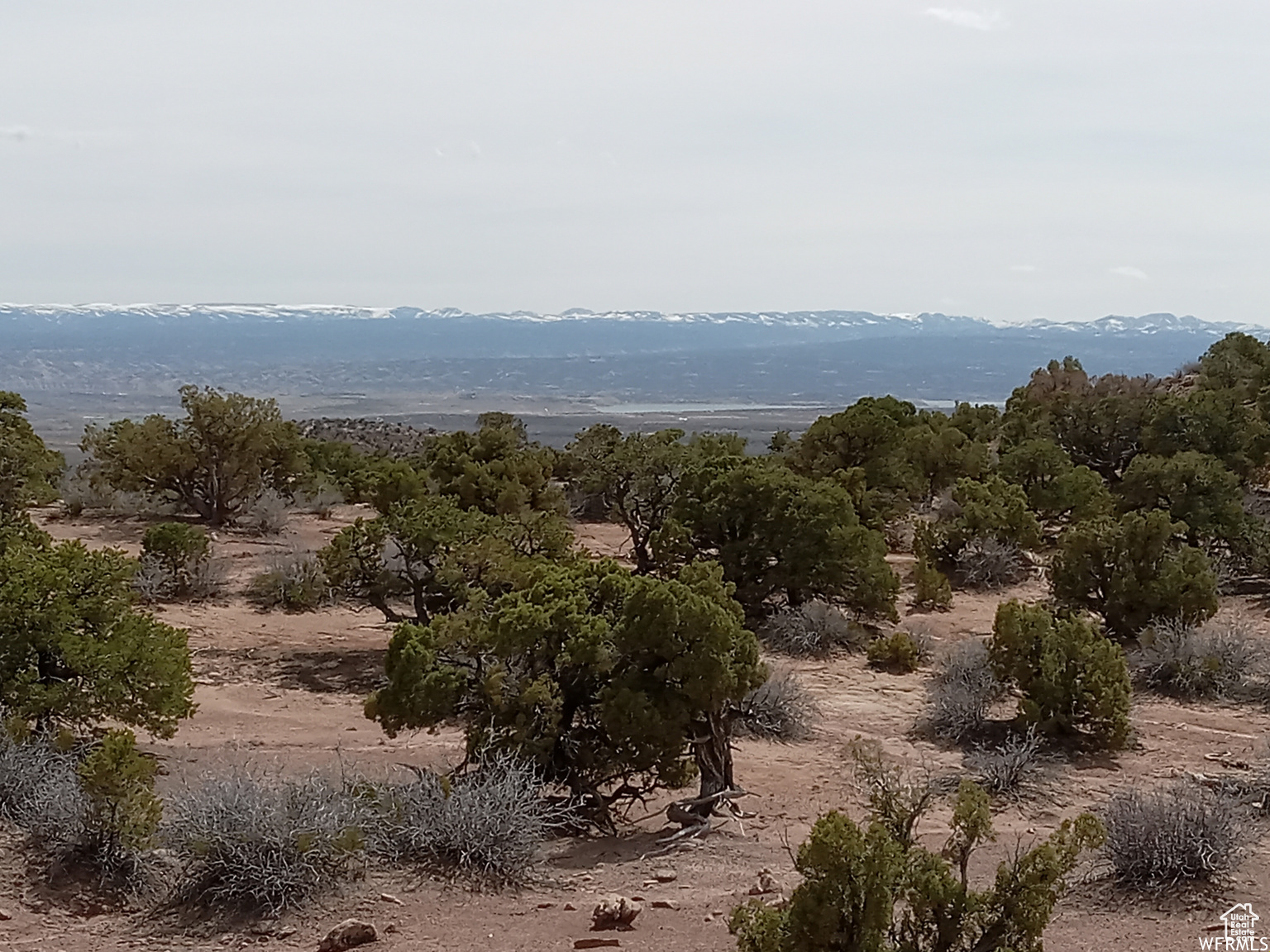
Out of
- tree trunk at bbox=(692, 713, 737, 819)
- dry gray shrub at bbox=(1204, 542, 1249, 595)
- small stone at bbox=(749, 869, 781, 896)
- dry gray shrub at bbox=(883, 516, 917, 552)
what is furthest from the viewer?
dry gray shrub at bbox=(883, 516, 917, 552)

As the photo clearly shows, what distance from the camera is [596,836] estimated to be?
27.2 feet

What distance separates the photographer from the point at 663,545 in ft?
54.9

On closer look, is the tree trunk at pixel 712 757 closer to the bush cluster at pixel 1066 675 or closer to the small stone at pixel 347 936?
the small stone at pixel 347 936

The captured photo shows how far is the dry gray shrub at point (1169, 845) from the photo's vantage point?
7.04 metres

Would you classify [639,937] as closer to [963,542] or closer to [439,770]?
[439,770]

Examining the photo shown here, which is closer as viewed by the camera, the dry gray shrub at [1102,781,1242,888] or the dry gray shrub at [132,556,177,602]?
the dry gray shrub at [1102,781,1242,888]

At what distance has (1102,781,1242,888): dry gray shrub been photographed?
277 inches

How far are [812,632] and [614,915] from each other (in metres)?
9.33

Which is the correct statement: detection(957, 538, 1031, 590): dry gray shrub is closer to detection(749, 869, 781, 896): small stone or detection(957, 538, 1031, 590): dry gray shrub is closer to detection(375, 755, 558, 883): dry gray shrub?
detection(749, 869, 781, 896): small stone

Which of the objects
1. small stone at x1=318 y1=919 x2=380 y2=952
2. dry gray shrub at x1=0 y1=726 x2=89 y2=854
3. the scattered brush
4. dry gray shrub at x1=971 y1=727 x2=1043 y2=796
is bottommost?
the scattered brush

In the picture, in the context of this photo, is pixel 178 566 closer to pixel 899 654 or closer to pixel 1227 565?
pixel 899 654

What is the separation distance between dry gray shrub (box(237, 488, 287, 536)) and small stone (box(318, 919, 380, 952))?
18.1 metres

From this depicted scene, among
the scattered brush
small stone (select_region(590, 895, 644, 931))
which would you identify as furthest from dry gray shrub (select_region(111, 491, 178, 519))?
small stone (select_region(590, 895, 644, 931))

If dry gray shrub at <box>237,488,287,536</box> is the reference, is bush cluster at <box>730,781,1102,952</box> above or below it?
above
